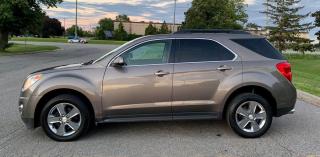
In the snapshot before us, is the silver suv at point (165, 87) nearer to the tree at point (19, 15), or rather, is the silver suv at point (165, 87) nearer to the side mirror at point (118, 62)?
the side mirror at point (118, 62)

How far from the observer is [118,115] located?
6.39m

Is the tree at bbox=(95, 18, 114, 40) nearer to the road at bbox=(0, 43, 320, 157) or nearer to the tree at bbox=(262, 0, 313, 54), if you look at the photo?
the tree at bbox=(262, 0, 313, 54)

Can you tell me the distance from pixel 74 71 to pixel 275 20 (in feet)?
143

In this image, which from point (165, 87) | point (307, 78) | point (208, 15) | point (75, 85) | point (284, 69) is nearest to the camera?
point (75, 85)

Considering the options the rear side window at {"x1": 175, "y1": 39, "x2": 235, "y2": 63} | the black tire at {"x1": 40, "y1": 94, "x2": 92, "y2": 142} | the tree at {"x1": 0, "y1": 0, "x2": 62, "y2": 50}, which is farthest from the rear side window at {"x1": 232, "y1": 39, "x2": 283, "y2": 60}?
the tree at {"x1": 0, "y1": 0, "x2": 62, "y2": 50}

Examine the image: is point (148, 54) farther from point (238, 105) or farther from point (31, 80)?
point (31, 80)

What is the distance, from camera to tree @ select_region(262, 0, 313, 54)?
45.9 metres

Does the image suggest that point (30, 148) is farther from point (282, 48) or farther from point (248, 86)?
point (282, 48)

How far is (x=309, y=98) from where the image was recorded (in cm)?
1025

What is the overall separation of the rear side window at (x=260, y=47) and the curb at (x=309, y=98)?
3490mm

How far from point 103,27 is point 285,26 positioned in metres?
80.5

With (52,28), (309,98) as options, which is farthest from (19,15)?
(52,28)

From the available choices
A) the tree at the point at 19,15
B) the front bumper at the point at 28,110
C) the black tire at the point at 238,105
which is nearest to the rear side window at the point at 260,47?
the black tire at the point at 238,105

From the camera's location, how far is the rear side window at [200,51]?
6.56m
